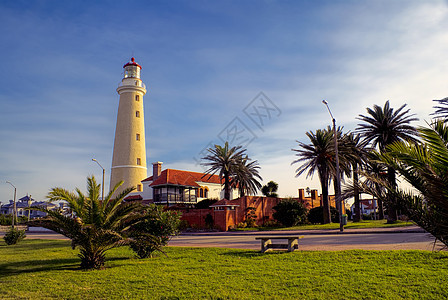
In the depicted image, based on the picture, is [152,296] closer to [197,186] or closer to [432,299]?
[432,299]

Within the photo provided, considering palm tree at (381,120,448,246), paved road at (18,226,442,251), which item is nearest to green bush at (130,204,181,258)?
paved road at (18,226,442,251)

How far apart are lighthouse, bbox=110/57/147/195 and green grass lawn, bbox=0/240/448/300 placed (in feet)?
121

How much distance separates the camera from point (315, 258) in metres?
10.6

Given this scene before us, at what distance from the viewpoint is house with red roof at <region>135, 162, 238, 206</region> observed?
159 ft

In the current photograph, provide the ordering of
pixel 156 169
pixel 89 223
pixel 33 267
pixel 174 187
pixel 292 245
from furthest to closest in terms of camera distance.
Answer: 1. pixel 156 169
2. pixel 174 187
3. pixel 292 245
4. pixel 33 267
5. pixel 89 223

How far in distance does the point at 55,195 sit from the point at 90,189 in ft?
3.46

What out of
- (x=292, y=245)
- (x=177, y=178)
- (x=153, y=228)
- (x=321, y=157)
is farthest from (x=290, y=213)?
(x=153, y=228)

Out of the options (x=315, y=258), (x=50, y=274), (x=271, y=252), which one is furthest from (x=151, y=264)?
(x=315, y=258)

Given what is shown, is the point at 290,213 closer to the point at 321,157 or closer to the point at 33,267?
the point at 321,157

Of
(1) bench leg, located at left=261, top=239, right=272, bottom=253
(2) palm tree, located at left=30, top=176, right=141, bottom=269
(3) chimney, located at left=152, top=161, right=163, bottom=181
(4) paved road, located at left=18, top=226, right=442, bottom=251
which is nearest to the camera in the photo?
(2) palm tree, located at left=30, top=176, right=141, bottom=269

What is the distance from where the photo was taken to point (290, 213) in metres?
33.2

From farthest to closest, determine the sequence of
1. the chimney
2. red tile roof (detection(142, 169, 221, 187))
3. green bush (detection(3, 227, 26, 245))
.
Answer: the chimney, red tile roof (detection(142, 169, 221, 187)), green bush (detection(3, 227, 26, 245))

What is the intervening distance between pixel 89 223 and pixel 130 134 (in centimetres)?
3887

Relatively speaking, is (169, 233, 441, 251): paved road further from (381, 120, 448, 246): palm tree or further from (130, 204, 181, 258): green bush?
(381, 120, 448, 246): palm tree
